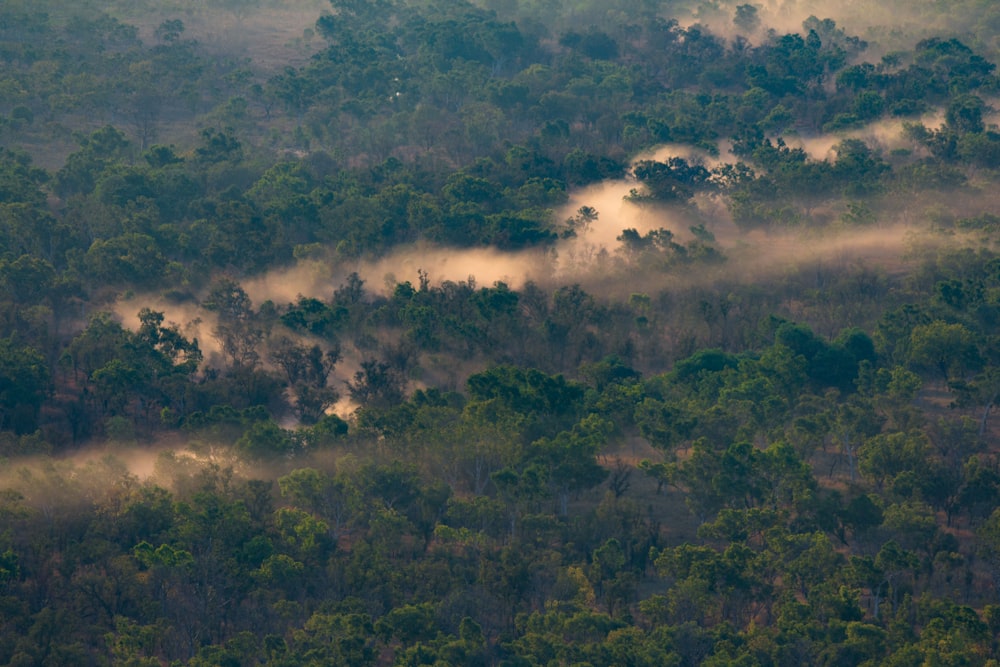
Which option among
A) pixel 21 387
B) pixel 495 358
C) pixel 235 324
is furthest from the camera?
pixel 235 324

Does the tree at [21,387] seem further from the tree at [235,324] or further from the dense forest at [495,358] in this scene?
the tree at [235,324]

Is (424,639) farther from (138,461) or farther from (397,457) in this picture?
(138,461)

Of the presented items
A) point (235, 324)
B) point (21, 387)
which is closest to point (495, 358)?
point (235, 324)

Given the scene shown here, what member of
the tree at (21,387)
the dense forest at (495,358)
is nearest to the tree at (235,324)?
the dense forest at (495,358)

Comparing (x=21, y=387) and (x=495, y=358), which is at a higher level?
(x=495, y=358)

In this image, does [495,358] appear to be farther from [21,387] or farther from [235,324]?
[21,387]

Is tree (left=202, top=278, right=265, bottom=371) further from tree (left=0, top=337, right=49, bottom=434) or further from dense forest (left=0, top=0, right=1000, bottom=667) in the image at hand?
tree (left=0, top=337, right=49, bottom=434)

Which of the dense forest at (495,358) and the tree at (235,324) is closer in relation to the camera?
the dense forest at (495,358)

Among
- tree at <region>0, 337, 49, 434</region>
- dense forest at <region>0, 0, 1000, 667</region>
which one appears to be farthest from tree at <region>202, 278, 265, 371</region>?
tree at <region>0, 337, 49, 434</region>
